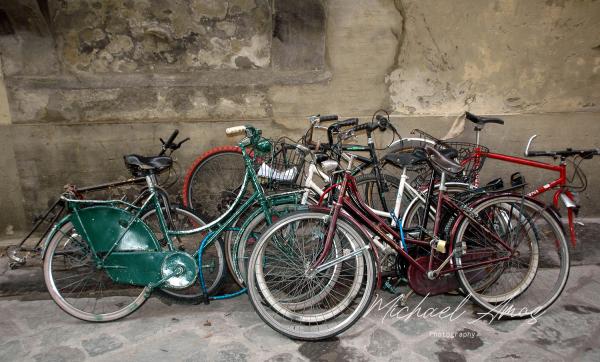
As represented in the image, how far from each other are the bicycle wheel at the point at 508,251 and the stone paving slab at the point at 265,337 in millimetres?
168

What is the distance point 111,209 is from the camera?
11.7ft

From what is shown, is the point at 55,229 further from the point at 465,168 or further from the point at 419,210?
the point at 465,168

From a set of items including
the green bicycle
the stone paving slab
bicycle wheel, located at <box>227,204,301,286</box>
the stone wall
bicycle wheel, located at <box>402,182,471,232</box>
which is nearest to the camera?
the stone paving slab

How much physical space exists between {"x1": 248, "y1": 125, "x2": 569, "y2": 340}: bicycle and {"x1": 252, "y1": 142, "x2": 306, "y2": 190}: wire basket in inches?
26.9

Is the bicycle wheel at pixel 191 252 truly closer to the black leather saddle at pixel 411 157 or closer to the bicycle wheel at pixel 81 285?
the bicycle wheel at pixel 81 285

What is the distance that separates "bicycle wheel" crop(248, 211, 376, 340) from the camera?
332 centimetres

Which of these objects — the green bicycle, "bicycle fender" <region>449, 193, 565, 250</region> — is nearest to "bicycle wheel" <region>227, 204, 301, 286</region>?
the green bicycle

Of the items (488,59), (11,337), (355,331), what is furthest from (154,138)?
(488,59)

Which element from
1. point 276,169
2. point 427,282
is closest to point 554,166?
point 427,282

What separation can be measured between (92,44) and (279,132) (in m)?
2.23

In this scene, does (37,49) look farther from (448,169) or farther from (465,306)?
(465,306)

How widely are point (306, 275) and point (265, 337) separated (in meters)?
0.64

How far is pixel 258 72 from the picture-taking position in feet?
16.1

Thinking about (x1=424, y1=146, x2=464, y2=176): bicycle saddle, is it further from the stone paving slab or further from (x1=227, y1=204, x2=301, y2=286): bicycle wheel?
the stone paving slab
